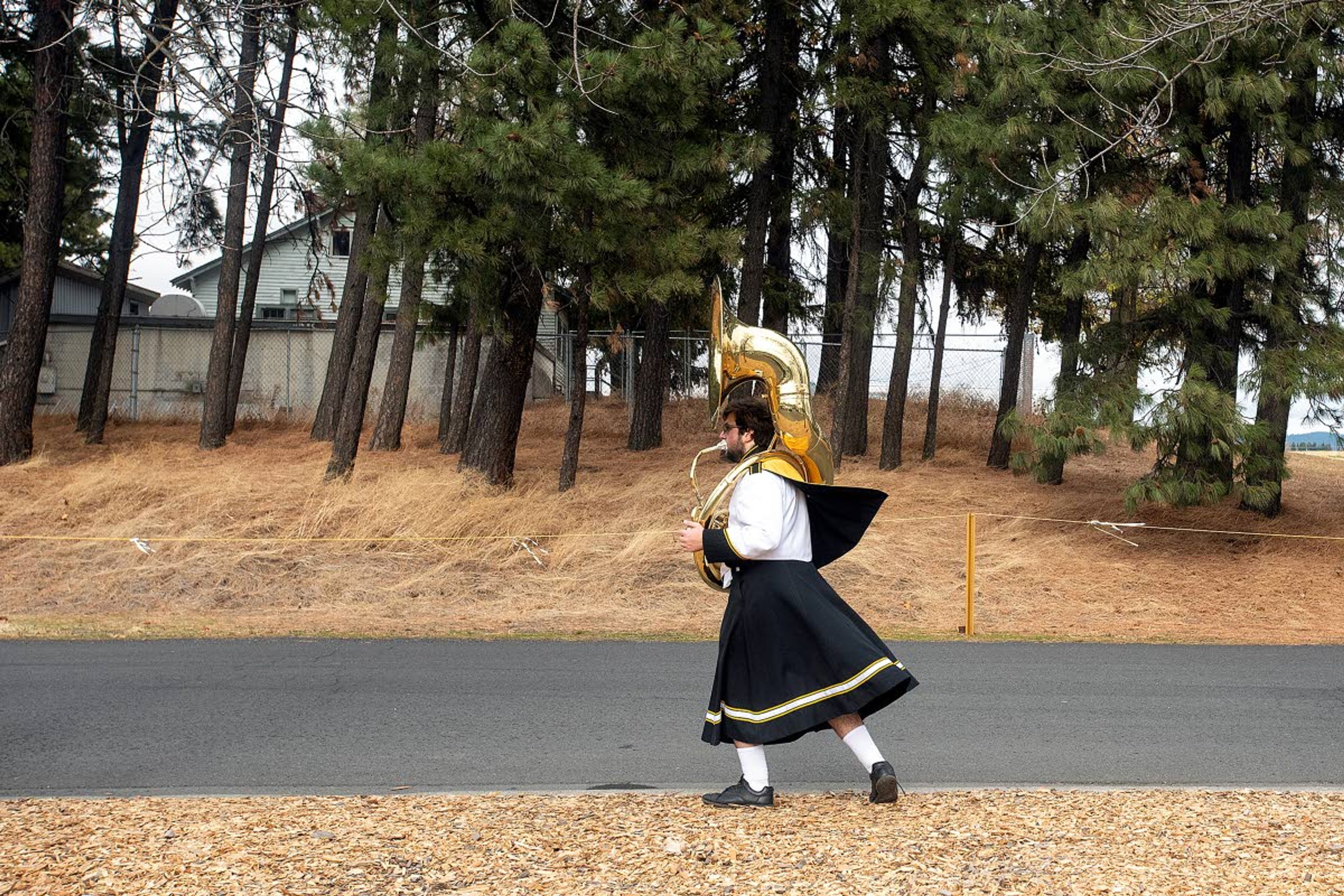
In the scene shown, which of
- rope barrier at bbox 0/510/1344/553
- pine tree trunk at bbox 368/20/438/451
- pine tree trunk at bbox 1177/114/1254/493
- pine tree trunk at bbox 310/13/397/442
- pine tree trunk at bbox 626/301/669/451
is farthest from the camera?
pine tree trunk at bbox 626/301/669/451

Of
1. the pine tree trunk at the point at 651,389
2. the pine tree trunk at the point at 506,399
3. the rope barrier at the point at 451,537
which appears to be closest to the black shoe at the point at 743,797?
the rope barrier at the point at 451,537

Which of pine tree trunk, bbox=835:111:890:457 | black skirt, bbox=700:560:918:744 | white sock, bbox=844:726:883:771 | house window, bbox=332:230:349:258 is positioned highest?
house window, bbox=332:230:349:258

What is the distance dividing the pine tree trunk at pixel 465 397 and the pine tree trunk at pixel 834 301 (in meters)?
6.32

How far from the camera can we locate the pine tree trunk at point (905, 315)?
67.7 feet

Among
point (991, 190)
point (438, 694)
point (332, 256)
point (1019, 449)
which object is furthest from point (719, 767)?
point (332, 256)

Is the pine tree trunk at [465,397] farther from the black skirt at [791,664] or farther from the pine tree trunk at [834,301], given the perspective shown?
the black skirt at [791,664]

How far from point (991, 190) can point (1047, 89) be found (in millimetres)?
3085

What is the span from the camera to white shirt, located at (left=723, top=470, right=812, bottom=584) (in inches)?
219

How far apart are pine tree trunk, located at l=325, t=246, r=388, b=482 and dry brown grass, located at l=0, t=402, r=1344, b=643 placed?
35 centimetres

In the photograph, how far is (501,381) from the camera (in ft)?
61.3

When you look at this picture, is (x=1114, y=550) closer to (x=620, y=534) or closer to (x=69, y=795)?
(x=620, y=534)

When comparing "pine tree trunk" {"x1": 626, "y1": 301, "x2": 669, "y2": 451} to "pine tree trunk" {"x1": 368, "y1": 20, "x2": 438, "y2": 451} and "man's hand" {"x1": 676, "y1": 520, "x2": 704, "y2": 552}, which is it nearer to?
"pine tree trunk" {"x1": 368, "y1": 20, "x2": 438, "y2": 451}

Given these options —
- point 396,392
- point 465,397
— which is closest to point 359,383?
point 465,397

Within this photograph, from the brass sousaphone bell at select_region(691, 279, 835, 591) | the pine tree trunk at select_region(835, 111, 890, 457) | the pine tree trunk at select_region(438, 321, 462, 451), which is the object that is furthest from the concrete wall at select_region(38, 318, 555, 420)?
the brass sousaphone bell at select_region(691, 279, 835, 591)
